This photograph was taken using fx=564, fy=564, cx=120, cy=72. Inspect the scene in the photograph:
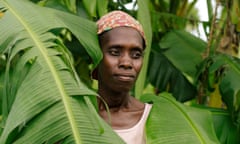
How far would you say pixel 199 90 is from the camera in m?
2.58

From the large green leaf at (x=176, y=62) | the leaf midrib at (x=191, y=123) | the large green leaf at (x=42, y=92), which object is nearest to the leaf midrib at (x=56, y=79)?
the large green leaf at (x=42, y=92)

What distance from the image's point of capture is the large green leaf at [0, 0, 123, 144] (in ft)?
4.10

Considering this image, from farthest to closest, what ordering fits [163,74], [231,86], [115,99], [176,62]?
1. [163,74]
2. [176,62]
3. [231,86]
4. [115,99]

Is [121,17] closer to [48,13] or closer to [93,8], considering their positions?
[48,13]

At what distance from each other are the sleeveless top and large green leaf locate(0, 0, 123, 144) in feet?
0.80

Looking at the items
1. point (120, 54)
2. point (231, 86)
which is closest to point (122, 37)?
point (120, 54)

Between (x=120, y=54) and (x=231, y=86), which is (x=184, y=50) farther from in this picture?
(x=120, y=54)

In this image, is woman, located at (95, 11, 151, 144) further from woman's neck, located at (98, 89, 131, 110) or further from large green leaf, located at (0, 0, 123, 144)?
large green leaf, located at (0, 0, 123, 144)

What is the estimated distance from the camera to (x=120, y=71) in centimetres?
153

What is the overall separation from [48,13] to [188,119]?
531mm

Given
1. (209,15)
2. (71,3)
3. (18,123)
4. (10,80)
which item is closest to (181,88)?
(209,15)

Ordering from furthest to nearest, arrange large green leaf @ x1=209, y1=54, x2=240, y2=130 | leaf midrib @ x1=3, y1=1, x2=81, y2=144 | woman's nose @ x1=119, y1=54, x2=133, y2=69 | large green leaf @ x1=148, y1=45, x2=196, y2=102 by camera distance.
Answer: large green leaf @ x1=148, y1=45, x2=196, y2=102 → large green leaf @ x1=209, y1=54, x2=240, y2=130 → woman's nose @ x1=119, y1=54, x2=133, y2=69 → leaf midrib @ x1=3, y1=1, x2=81, y2=144

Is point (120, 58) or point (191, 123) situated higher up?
point (120, 58)

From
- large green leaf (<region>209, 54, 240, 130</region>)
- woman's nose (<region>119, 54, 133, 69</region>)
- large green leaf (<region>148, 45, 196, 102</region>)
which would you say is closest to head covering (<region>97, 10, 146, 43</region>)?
woman's nose (<region>119, 54, 133, 69</region>)
